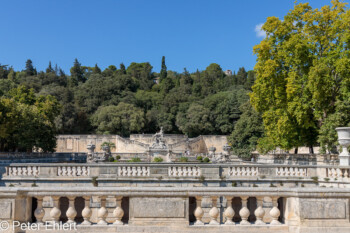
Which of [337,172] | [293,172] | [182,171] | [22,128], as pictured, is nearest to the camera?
[337,172]

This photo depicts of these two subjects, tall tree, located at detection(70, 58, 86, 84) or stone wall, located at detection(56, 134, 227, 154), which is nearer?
stone wall, located at detection(56, 134, 227, 154)

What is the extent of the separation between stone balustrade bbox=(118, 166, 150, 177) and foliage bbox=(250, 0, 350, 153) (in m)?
10.2

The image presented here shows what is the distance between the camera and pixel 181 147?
48.9 meters

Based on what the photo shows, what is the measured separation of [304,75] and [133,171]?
12.2 m

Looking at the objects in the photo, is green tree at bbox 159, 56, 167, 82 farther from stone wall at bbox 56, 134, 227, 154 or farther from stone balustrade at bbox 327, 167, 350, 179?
stone balustrade at bbox 327, 167, 350, 179

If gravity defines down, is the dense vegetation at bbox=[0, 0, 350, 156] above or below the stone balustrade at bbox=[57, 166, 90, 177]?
above

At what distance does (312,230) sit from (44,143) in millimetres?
31538

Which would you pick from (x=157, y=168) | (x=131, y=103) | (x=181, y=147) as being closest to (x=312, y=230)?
(x=157, y=168)

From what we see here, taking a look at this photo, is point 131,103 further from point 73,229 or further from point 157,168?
point 73,229

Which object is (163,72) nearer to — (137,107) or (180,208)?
(137,107)

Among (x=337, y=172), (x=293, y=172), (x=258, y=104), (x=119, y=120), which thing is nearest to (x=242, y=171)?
(x=293, y=172)

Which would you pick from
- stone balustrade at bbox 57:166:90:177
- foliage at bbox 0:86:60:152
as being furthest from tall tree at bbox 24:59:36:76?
stone balustrade at bbox 57:166:90:177

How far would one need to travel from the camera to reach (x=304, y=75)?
19.7 m

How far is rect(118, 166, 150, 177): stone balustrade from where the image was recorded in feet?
43.5
